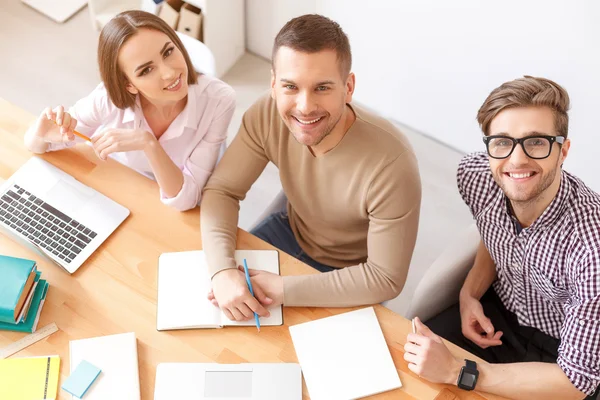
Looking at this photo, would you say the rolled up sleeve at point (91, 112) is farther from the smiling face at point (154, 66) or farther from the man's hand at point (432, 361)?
the man's hand at point (432, 361)

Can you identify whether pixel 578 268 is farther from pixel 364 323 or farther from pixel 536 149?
pixel 364 323

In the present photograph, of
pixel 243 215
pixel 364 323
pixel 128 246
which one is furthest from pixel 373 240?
pixel 243 215

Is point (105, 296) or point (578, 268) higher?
point (578, 268)

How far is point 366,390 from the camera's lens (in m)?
1.49

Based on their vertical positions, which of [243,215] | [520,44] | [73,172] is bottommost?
[243,215]

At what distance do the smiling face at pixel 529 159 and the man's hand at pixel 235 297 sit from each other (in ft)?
2.21

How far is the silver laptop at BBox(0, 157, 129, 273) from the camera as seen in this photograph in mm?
1700

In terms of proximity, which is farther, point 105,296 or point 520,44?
point 520,44

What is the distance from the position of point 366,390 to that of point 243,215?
142cm

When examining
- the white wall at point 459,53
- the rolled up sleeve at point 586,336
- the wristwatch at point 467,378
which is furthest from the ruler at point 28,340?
the white wall at point 459,53

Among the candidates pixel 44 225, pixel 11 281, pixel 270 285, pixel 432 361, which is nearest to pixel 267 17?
pixel 44 225

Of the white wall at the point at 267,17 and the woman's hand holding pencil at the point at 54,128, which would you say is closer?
the woman's hand holding pencil at the point at 54,128

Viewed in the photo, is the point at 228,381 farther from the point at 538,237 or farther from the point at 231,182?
the point at 538,237

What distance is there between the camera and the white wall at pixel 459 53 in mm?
2375
